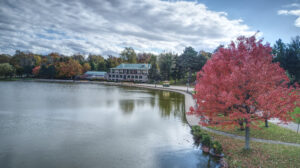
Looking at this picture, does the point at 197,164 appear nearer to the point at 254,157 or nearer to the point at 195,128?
the point at 254,157

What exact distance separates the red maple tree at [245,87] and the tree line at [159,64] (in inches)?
1317

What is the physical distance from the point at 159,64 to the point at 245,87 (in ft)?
210

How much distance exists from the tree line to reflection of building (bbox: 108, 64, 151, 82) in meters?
5.20

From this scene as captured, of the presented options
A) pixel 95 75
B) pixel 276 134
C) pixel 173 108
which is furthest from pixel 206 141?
pixel 95 75

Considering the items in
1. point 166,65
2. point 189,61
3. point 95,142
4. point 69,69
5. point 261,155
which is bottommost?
point 95,142

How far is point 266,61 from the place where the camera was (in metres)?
10.6

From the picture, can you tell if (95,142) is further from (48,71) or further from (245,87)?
(48,71)

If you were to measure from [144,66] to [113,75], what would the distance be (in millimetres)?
17870

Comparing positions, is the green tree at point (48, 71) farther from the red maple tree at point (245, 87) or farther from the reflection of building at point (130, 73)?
the red maple tree at point (245, 87)

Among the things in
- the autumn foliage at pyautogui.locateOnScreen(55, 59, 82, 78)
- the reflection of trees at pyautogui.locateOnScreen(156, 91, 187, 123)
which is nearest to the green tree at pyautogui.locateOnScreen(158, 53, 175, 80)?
the reflection of trees at pyautogui.locateOnScreen(156, 91, 187, 123)

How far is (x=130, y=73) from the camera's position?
8825 centimetres

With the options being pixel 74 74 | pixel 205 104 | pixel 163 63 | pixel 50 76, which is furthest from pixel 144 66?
pixel 205 104

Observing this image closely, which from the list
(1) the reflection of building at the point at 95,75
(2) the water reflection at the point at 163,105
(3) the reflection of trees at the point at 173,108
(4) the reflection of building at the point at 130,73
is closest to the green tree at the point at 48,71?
(1) the reflection of building at the point at 95,75

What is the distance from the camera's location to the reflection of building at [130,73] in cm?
8425
